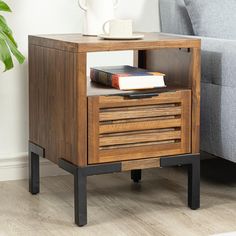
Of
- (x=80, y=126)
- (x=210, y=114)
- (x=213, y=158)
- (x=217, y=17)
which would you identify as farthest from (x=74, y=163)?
(x=213, y=158)

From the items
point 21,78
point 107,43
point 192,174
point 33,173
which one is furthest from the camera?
point 21,78

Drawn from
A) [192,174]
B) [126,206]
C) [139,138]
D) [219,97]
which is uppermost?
[219,97]

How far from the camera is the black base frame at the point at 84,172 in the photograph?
188 centimetres

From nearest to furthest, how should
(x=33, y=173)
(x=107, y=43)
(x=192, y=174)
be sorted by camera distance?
(x=107, y=43), (x=192, y=174), (x=33, y=173)

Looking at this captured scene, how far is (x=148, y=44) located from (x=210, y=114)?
355mm

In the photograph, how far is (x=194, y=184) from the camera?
6.70 ft

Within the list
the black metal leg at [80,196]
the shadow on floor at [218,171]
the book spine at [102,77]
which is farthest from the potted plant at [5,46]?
the shadow on floor at [218,171]

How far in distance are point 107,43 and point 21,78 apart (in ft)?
2.09

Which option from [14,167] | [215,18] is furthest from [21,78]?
[215,18]

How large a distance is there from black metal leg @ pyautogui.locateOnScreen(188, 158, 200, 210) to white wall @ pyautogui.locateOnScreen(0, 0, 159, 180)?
2.31 feet

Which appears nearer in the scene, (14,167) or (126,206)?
(126,206)

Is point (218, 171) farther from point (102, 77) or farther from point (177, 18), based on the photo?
point (102, 77)

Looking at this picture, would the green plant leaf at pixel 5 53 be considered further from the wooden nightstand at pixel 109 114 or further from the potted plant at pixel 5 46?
the wooden nightstand at pixel 109 114

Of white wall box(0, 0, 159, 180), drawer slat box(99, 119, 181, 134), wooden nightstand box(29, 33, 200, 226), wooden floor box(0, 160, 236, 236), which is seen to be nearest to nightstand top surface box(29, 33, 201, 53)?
wooden nightstand box(29, 33, 200, 226)
